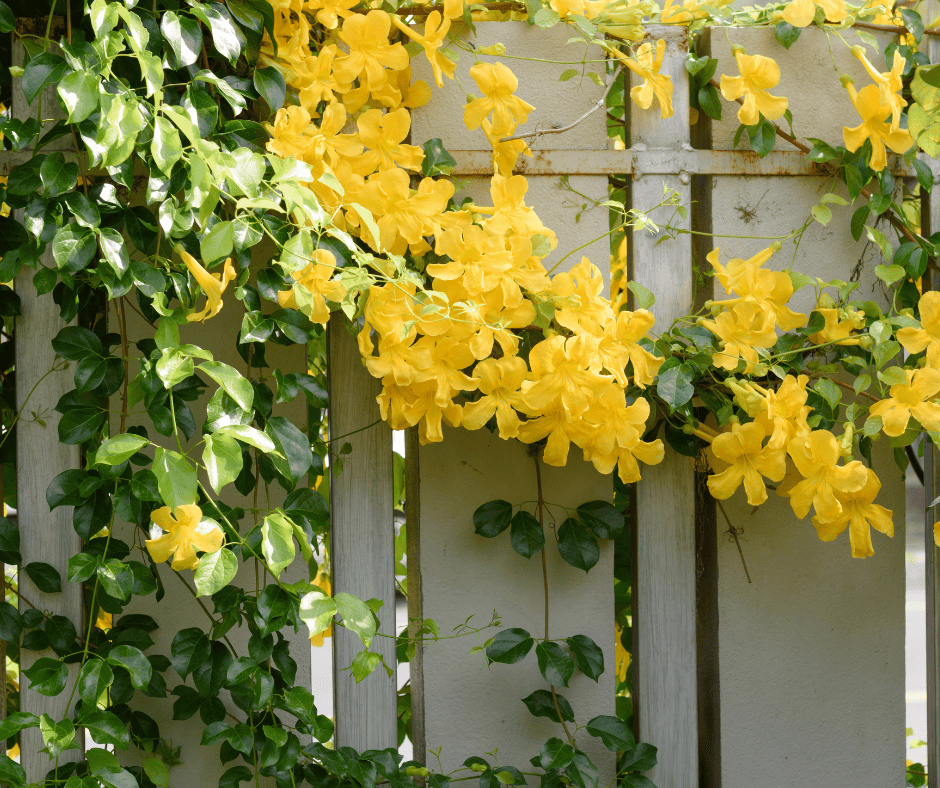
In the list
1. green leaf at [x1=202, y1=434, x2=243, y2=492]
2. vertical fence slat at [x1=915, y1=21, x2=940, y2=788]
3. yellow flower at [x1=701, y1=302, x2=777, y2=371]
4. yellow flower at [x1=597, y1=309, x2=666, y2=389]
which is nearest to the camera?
green leaf at [x1=202, y1=434, x2=243, y2=492]

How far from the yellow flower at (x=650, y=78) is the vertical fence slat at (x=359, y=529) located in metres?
0.53

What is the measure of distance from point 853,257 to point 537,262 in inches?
22.9

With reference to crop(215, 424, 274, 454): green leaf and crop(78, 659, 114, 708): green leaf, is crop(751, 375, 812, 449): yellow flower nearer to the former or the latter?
crop(215, 424, 274, 454): green leaf

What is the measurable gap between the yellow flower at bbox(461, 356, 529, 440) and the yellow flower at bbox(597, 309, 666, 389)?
0.34 feet

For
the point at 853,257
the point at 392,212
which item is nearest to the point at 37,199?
the point at 392,212

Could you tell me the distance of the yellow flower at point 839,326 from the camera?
112cm

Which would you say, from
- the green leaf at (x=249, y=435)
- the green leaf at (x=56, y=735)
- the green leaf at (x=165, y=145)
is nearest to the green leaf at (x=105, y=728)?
the green leaf at (x=56, y=735)

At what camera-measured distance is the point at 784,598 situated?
1243mm

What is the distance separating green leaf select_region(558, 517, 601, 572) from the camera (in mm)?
1138

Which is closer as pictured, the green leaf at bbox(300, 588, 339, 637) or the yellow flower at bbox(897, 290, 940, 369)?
the green leaf at bbox(300, 588, 339, 637)

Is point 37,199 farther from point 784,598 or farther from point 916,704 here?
point 916,704

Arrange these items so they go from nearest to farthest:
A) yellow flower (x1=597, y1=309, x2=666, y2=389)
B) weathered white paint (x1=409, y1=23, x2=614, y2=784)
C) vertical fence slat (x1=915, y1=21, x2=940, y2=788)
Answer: yellow flower (x1=597, y1=309, x2=666, y2=389) < weathered white paint (x1=409, y1=23, x2=614, y2=784) < vertical fence slat (x1=915, y1=21, x2=940, y2=788)

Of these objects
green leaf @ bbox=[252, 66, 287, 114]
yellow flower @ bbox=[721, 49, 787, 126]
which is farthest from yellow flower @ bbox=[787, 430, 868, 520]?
green leaf @ bbox=[252, 66, 287, 114]

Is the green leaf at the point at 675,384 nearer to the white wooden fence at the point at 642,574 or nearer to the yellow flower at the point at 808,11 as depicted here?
the white wooden fence at the point at 642,574
